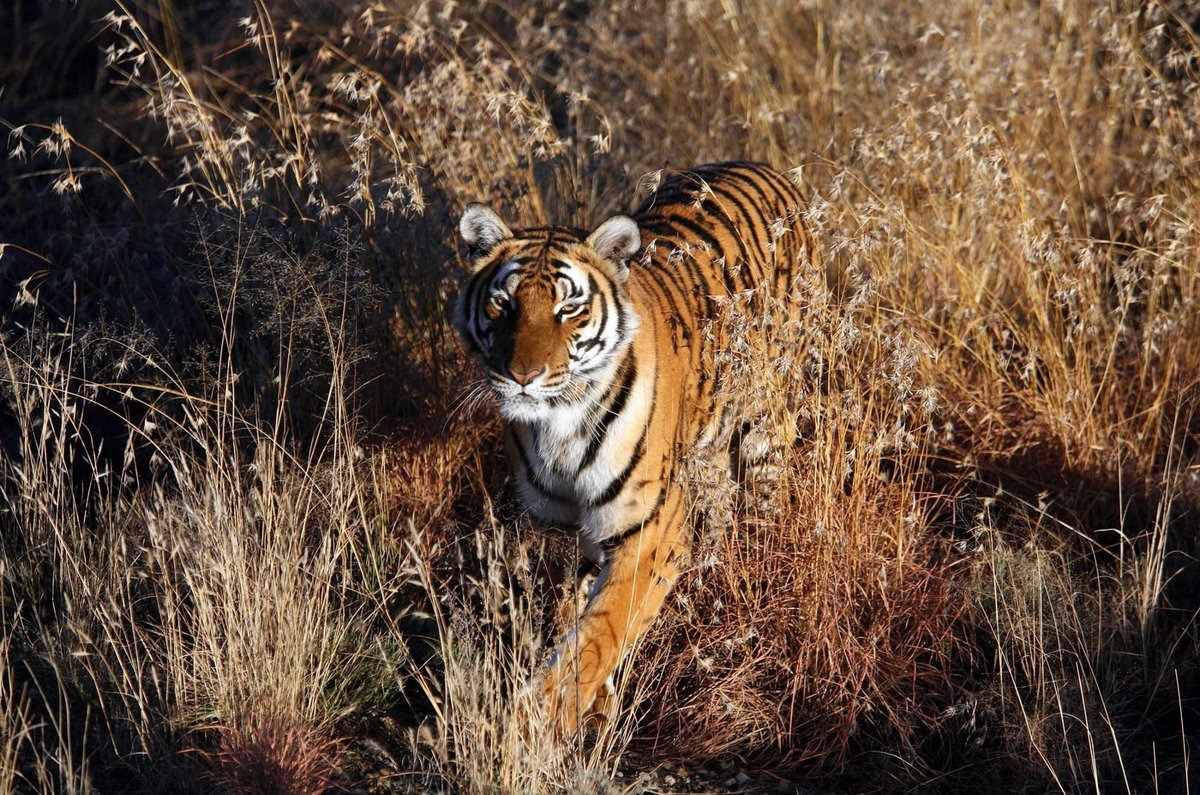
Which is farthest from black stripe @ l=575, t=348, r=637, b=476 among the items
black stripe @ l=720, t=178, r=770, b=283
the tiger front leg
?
black stripe @ l=720, t=178, r=770, b=283

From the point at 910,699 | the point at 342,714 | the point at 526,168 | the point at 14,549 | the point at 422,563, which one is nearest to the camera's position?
the point at 422,563

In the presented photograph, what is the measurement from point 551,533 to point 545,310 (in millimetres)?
923

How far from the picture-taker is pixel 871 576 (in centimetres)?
397

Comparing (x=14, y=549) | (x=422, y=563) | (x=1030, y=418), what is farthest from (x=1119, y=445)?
(x=14, y=549)

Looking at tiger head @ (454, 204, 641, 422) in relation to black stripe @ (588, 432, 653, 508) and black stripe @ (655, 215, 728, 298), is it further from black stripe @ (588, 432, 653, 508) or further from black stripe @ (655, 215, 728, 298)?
black stripe @ (655, 215, 728, 298)

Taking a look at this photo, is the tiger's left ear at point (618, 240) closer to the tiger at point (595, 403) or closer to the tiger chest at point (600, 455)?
the tiger at point (595, 403)

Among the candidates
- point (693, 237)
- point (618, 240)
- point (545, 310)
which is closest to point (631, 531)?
point (545, 310)

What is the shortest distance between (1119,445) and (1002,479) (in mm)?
436

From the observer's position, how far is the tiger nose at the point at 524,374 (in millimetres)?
3500

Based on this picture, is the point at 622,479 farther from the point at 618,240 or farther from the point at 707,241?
the point at 707,241

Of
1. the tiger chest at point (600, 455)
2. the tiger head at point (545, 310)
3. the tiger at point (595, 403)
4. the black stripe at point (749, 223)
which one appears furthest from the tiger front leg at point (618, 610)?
the black stripe at point (749, 223)

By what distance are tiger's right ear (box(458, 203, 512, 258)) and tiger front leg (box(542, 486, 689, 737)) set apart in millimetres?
950

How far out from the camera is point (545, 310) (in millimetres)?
3656

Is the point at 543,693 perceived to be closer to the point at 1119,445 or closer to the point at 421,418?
the point at 421,418
